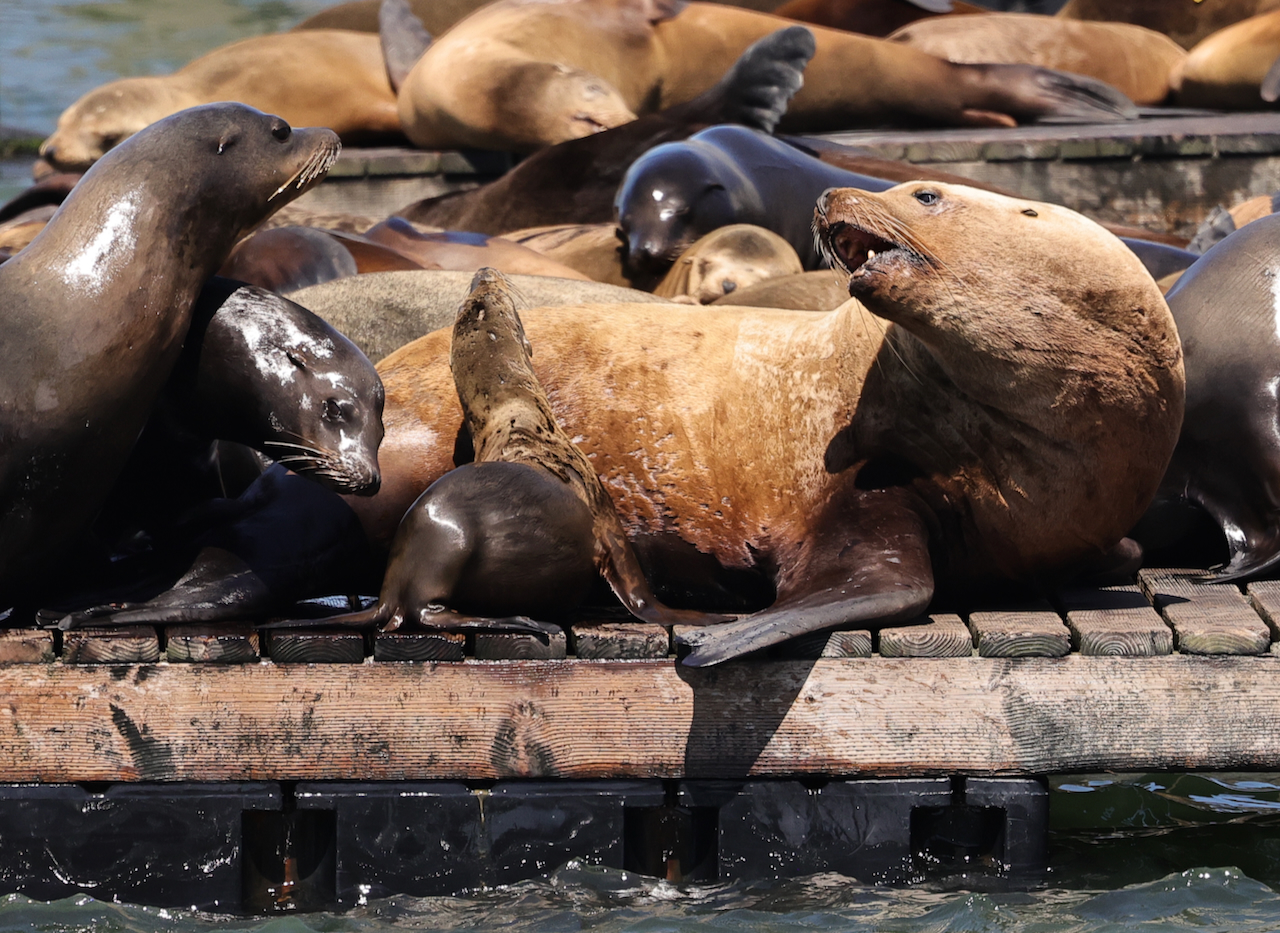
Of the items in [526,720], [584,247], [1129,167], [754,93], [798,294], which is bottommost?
[526,720]

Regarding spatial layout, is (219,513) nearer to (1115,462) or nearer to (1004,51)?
(1115,462)

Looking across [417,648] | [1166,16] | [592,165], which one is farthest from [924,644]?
[1166,16]

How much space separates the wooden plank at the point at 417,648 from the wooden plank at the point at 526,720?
0.07ft

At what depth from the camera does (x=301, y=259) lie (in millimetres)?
6000

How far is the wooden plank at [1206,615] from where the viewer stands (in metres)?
3.18

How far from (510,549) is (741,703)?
0.53 metres

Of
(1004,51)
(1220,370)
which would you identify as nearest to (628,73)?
(1004,51)

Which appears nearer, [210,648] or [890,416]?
[210,648]

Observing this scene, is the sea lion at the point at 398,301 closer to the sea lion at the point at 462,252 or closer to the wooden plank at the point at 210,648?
the sea lion at the point at 462,252

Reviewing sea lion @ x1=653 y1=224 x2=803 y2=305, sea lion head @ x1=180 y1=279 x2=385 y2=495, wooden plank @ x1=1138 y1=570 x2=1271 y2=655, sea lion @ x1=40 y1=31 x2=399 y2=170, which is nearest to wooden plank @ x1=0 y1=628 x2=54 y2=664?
sea lion head @ x1=180 y1=279 x2=385 y2=495

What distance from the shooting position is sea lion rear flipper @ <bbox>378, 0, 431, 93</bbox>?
10289mm

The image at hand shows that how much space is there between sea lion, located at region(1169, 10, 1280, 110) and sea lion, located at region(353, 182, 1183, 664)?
23.0 feet

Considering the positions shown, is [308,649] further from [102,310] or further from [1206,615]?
[1206,615]

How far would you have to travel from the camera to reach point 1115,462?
337 cm
